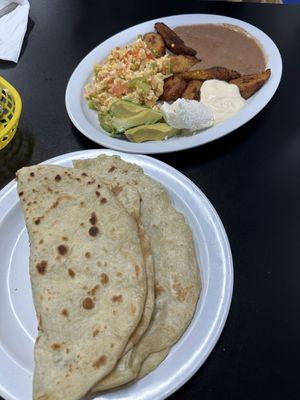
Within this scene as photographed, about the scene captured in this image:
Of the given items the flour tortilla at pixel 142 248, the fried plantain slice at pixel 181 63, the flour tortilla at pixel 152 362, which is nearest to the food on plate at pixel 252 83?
the fried plantain slice at pixel 181 63

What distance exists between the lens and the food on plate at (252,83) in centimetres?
196

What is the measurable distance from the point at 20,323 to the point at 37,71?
164 cm

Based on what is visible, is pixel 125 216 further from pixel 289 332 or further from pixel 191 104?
pixel 191 104

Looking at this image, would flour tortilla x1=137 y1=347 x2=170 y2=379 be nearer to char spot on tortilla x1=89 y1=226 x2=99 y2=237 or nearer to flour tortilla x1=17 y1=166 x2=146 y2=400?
flour tortilla x1=17 y1=166 x2=146 y2=400

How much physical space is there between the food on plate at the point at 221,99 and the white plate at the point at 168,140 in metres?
0.07

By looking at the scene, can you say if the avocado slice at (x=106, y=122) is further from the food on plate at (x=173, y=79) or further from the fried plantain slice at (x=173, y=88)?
the fried plantain slice at (x=173, y=88)

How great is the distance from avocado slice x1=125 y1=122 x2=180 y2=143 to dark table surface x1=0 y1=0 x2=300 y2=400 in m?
0.11

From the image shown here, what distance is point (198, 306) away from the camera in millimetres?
1249

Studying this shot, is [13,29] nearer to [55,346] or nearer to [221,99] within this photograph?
[221,99]

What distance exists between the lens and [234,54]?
2252 mm

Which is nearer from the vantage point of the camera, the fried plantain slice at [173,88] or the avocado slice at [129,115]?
the avocado slice at [129,115]

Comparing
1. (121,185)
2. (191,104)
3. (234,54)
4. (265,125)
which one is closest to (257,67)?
(234,54)

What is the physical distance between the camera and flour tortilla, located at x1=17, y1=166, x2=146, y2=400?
42.0 inches

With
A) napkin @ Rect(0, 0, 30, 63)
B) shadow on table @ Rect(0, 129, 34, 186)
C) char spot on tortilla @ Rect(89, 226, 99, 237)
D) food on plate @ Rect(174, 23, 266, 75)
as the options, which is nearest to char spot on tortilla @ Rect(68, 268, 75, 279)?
char spot on tortilla @ Rect(89, 226, 99, 237)
